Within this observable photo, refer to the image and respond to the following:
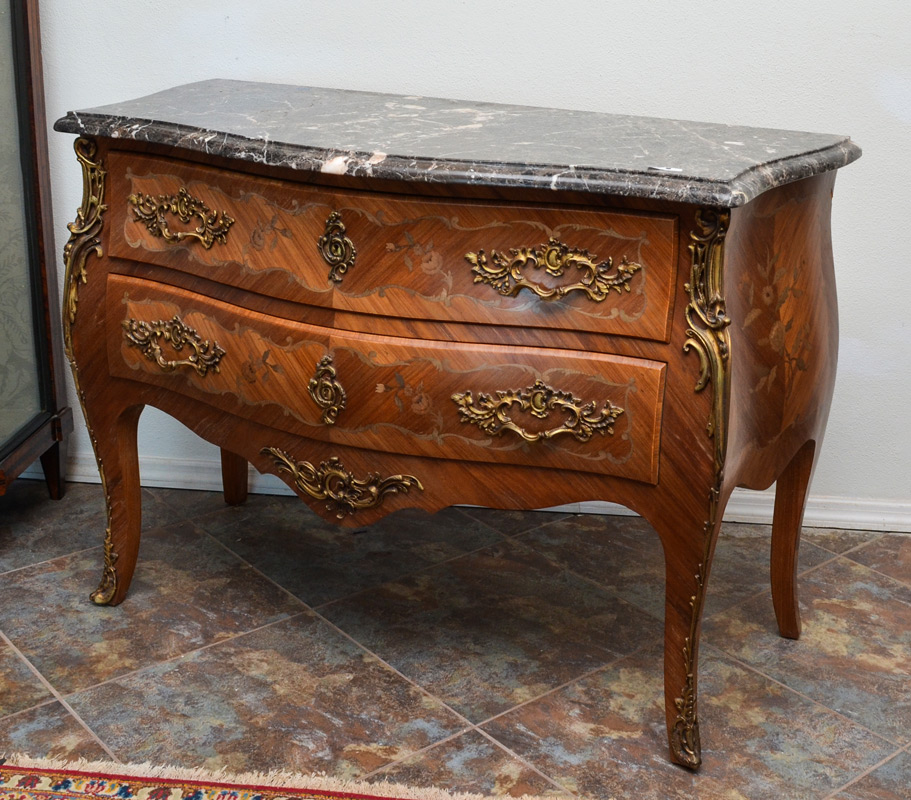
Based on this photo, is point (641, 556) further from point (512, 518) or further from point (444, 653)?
point (444, 653)

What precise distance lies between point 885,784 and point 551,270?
944 millimetres

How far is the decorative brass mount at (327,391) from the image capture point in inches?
65.6

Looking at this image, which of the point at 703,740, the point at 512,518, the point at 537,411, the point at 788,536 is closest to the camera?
the point at 537,411

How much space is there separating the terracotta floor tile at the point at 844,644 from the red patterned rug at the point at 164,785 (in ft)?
2.05

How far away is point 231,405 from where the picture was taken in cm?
181

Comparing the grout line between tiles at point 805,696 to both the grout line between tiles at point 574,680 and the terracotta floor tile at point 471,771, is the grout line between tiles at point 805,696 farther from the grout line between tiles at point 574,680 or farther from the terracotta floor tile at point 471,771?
the terracotta floor tile at point 471,771

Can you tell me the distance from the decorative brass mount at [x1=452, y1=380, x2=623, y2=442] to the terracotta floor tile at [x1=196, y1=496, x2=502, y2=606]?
2.39 ft

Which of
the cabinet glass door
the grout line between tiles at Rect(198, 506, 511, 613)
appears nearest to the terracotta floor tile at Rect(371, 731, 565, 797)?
the grout line between tiles at Rect(198, 506, 511, 613)

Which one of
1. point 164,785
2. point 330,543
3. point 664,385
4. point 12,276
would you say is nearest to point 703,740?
point 664,385

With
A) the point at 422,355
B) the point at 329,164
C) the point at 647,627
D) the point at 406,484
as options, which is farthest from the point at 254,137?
the point at 647,627

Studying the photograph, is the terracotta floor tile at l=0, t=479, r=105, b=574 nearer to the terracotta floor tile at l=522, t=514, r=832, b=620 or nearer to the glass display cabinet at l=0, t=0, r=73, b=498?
the glass display cabinet at l=0, t=0, r=73, b=498

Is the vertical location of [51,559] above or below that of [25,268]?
below

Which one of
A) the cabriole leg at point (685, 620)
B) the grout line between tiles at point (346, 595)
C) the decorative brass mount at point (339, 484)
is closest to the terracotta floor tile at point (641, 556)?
the grout line between tiles at point (346, 595)

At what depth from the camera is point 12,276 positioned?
7.69ft
